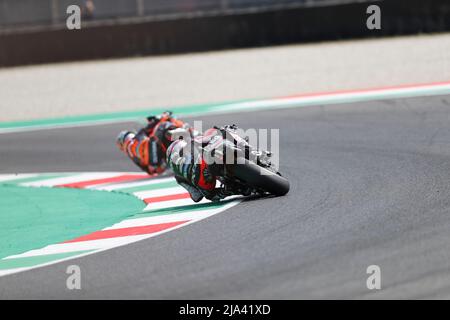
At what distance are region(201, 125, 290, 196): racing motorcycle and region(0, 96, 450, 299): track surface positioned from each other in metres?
0.18

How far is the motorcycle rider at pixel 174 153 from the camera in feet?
29.8

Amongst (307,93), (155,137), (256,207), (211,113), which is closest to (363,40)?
(307,93)

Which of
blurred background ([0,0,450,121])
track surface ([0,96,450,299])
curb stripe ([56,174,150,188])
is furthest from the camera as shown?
blurred background ([0,0,450,121])

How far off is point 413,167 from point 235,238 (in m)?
3.09

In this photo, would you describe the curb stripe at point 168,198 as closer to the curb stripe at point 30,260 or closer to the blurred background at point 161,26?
the curb stripe at point 30,260

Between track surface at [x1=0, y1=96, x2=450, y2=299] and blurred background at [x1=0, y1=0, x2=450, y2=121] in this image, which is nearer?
track surface at [x1=0, y1=96, x2=450, y2=299]

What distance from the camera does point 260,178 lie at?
341 inches

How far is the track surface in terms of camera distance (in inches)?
246

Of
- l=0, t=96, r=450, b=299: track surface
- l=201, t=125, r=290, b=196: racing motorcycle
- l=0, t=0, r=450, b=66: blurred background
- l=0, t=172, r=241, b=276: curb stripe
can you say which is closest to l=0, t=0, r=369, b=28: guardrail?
l=0, t=0, r=450, b=66: blurred background

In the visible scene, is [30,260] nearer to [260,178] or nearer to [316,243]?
[260,178]

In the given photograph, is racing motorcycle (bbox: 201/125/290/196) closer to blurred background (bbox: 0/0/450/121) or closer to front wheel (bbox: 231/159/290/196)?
front wheel (bbox: 231/159/290/196)

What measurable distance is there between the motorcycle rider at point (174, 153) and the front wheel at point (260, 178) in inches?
17.1

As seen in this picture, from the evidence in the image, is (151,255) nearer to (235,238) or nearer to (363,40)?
(235,238)

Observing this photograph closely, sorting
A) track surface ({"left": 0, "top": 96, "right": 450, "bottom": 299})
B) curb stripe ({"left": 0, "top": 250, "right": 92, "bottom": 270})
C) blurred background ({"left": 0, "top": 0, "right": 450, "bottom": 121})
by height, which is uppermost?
blurred background ({"left": 0, "top": 0, "right": 450, "bottom": 121})
